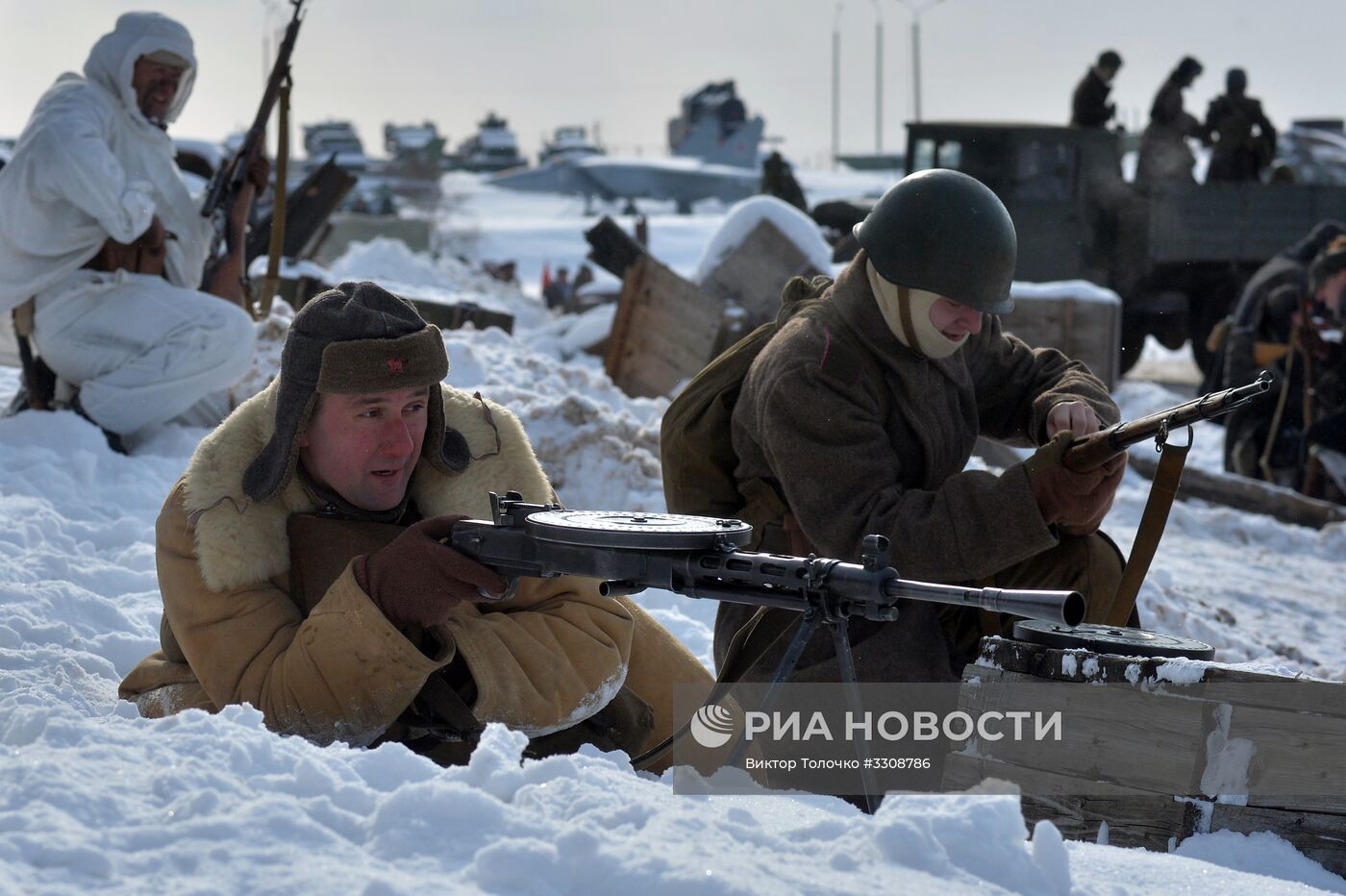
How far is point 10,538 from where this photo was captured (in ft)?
16.4

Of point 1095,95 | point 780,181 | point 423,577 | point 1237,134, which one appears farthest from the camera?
point 780,181

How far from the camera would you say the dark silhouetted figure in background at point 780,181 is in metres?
16.8

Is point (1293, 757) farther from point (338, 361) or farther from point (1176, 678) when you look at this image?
point (338, 361)

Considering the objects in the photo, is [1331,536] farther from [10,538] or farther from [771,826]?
[771,826]

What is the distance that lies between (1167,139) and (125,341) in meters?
12.0

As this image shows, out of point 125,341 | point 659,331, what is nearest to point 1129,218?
point 659,331

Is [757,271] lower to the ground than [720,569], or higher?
lower

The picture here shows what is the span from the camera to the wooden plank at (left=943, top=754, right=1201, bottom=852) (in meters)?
2.83

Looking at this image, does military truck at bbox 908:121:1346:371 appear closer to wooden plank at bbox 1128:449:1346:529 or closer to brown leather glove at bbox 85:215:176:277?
wooden plank at bbox 1128:449:1346:529

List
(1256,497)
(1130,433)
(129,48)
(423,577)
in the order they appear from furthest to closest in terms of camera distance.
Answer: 1. (1256,497)
2. (129,48)
3. (1130,433)
4. (423,577)

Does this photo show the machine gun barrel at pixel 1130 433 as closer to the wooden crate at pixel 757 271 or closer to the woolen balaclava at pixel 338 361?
the woolen balaclava at pixel 338 361

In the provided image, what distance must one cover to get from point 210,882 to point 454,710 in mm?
993

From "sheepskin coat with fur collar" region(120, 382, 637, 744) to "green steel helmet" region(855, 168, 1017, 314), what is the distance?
1013 millimetres

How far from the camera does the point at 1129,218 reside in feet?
50.7
